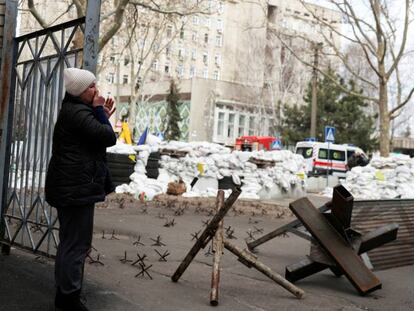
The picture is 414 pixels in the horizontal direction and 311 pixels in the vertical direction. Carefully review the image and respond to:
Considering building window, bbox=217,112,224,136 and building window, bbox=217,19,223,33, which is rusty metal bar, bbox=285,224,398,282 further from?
building window, bbox=217,19,223,33

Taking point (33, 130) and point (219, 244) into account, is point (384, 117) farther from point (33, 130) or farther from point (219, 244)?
point (219, 244)

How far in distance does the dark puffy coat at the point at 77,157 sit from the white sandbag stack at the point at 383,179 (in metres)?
15.4

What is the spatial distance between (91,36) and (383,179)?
16.8 m

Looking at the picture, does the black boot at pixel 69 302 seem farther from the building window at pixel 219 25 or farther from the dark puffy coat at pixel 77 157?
the building window at pixel 219 25

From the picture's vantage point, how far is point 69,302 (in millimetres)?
3908

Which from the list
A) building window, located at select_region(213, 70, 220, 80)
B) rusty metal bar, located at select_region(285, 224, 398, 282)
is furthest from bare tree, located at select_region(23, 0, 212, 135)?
building window, located at select_region(213, 70, 220, 80)

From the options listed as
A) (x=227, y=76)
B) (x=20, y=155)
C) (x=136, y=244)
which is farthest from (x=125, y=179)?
(x=227, y=76)

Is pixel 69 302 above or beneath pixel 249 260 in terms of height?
beneath

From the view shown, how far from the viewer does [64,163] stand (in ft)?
12.5

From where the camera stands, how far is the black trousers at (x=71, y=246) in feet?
12.7

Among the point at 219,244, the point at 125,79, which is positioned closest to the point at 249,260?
the point at 219,244

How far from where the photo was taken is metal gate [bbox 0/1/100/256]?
16.8ft

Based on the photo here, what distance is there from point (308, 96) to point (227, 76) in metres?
28.6

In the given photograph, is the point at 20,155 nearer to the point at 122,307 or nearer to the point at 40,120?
the point at 40,120
